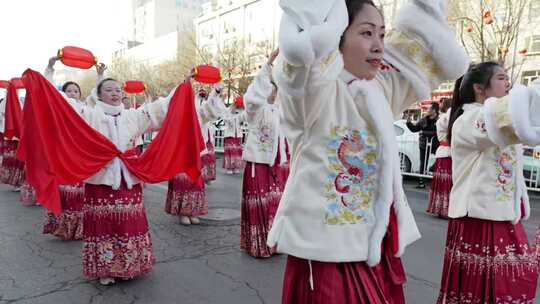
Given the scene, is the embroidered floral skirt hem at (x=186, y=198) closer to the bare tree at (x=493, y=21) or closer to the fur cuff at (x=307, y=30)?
the fur cuff at (x=307, y=30)

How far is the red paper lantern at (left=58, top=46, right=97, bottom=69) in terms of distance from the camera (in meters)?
3.58

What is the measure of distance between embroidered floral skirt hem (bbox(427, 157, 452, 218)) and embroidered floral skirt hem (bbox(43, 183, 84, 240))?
194 inches

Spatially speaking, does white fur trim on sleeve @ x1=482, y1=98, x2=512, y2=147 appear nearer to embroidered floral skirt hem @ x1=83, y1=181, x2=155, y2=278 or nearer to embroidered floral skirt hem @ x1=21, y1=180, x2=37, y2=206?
embroidered floral skirt hem @ x1=83, y1=181, x2=155, y2=278

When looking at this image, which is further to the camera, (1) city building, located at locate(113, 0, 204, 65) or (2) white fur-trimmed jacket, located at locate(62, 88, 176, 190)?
(1) city building, located at locate(113, 0, 204, 65)

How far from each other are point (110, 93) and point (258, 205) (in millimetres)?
Result: 1831

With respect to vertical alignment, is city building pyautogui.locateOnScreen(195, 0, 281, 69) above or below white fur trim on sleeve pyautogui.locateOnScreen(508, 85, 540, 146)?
above

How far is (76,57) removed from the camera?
363cm

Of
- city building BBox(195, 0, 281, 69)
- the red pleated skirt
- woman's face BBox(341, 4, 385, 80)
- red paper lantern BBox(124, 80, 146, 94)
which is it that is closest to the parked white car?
the red pleated skirt

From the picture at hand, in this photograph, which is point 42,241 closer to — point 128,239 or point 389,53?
point 128,239

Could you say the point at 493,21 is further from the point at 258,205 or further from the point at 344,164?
the point at 344,164

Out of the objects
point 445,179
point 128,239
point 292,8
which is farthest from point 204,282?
point 445,179

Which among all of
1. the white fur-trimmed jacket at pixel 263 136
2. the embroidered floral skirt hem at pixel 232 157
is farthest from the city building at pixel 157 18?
the white fur-trimmed jacket at pixel 263 136

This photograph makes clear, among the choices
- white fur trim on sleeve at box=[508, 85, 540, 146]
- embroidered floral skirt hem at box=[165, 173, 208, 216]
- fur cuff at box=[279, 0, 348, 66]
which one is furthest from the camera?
embroidered floral skirt hem at box=[165, 173, 208, 216]

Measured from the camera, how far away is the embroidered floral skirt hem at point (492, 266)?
248cm
